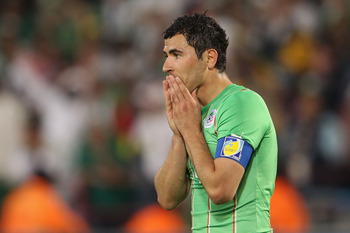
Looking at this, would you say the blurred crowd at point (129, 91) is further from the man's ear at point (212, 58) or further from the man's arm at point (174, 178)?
the man's ear at point (212, 58)

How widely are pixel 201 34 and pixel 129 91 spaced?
17.4ft

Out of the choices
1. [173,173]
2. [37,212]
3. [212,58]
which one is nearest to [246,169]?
[173,173]

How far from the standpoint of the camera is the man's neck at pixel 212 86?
346cm

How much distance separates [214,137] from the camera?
10.8 ft

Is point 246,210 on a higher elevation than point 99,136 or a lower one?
lower

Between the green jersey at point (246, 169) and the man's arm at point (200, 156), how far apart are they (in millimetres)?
88

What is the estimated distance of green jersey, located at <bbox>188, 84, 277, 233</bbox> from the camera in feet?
10.4

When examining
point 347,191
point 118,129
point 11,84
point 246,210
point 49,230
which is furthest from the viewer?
point 11,84

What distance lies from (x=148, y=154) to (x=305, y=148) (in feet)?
6.15

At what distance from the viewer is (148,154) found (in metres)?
7.82

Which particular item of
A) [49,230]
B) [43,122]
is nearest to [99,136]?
[43,122]

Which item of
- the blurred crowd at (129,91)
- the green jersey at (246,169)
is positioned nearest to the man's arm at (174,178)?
the green jersey at (246,169)

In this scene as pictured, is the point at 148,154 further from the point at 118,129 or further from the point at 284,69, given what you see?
the point at 284,69

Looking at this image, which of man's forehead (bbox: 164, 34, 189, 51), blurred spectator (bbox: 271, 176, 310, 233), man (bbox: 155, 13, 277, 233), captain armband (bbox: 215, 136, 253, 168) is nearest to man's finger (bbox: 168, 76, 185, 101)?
man (bbox: 155, 13, 277, 233)
